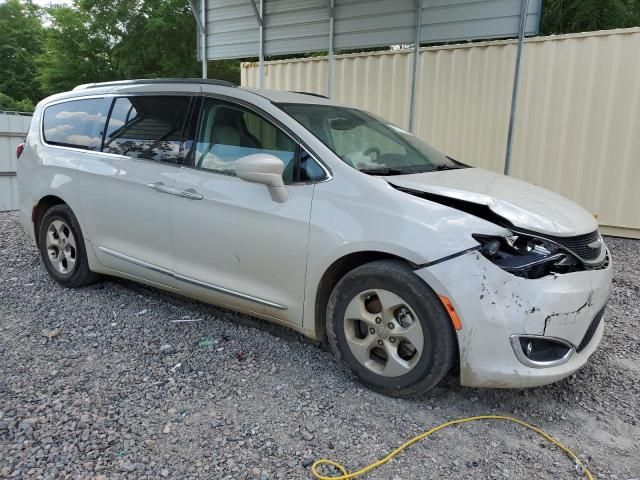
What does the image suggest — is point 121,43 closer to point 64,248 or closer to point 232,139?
point 64,248

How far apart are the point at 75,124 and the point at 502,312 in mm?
3689

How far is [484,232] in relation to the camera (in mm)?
2557

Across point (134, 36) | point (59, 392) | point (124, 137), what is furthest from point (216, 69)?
point (59, 392)

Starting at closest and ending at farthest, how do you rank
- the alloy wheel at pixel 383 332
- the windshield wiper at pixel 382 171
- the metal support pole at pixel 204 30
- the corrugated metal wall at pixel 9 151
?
the alloy wheel at pixel 383 332
the windshield wiper at pixel 382 171
the metal support pole at pixel 204 30
the corrugated metal wall at pixel 9 151

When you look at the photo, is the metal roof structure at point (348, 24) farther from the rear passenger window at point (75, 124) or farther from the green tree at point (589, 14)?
the green tree at point (589, 14)

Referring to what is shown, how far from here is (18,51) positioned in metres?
38.7

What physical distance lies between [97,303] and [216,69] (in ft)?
73.9

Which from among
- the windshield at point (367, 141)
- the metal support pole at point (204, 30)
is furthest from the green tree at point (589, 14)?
the windshield at point (367, 141)

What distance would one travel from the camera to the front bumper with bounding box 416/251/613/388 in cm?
248

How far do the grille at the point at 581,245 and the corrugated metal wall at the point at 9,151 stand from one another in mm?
9993

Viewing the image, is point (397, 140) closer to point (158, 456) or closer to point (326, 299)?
point (326, 299)

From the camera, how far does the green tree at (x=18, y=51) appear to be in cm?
3778

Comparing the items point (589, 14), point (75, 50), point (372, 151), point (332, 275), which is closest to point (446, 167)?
point (372, 151)

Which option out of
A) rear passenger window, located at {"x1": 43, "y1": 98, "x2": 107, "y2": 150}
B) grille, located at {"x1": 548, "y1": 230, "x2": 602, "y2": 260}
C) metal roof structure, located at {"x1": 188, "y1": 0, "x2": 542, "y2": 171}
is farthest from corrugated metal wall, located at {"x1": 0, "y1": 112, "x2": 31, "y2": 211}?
A: grille, located at {"x1": 548, "y1": 230, "x2": 602, "y2": 260}
